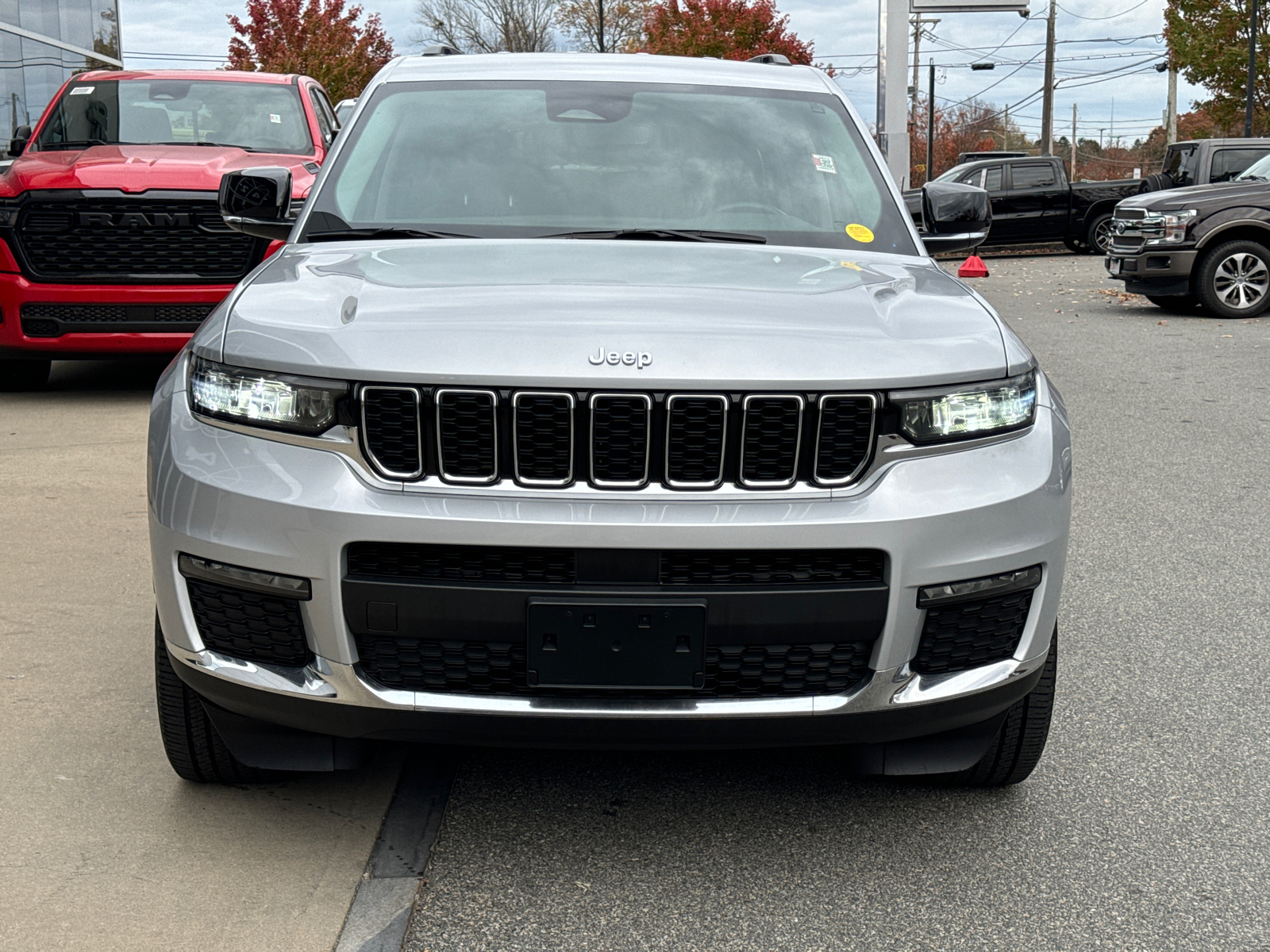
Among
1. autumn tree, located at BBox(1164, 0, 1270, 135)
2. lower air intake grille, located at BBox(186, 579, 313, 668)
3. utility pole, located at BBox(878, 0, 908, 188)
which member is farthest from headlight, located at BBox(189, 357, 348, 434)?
autumn tree, located at BBox(1164, 0, 1270, 135)

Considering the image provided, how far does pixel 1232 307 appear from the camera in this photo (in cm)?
1395

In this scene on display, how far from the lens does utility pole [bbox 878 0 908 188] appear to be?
1966cm

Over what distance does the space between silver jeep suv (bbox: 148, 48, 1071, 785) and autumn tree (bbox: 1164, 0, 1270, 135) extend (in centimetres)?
3509

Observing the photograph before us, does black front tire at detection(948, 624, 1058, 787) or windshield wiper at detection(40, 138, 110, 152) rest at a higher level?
windshield wiper at detection(40, 138, 110, 152)

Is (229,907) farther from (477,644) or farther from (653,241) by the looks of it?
(653,241)

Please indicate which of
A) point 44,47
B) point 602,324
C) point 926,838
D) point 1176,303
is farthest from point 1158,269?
point 602,324

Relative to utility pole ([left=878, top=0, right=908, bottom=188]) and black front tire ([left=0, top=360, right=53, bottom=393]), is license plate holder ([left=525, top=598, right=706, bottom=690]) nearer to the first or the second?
black front tire ([left=0, top=360, right=53, bottom=393])

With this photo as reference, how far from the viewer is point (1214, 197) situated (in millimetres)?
13695

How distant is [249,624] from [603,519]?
0.74m

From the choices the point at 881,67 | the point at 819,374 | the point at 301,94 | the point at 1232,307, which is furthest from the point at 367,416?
the point at 881,67

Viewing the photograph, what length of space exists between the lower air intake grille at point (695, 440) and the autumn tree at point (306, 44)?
39.4 m

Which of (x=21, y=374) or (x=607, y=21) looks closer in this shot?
(x=21, y=374)

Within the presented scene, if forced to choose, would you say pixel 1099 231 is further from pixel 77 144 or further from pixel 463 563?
pixel 463 563

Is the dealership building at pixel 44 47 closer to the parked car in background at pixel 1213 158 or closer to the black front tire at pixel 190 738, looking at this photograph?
the black front tire at pixel 190 738
